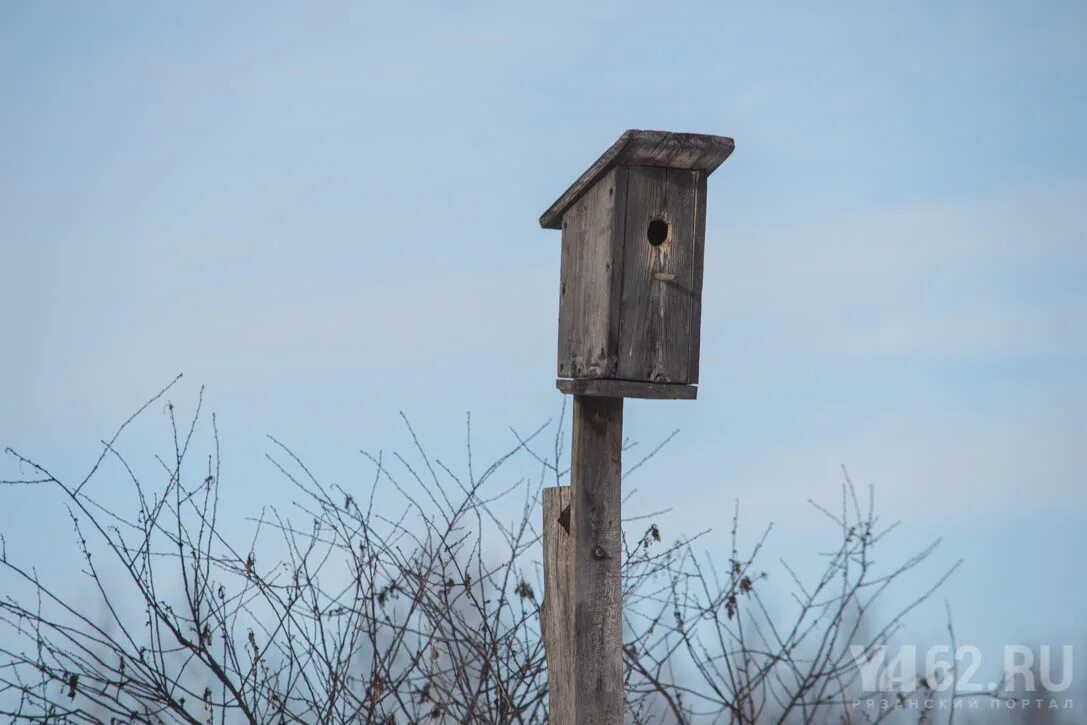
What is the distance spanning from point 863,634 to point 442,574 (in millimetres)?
2014

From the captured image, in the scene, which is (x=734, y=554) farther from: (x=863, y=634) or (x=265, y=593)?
(x=265, y=593)

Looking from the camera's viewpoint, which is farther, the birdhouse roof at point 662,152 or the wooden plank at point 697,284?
the wooden plank at point 697,284

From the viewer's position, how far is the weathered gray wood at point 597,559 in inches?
166

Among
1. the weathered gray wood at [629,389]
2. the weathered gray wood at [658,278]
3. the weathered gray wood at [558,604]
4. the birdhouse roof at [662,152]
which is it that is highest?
the birdhouse roof at [662,152]

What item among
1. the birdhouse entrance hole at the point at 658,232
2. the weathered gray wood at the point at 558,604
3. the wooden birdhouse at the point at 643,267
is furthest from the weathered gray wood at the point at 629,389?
the birdhouse entrance hole at the point at 658,232

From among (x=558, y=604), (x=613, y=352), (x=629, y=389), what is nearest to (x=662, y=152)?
(x=613, y=352)

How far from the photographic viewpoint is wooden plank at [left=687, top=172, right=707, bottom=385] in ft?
14.5

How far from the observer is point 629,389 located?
4.30 meters

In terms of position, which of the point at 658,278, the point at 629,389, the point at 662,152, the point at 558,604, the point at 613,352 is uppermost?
the point at 662,152

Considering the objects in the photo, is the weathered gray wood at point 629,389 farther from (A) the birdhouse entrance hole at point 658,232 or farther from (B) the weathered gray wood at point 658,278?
(A) the birdhouse entrance hole at point 658,232

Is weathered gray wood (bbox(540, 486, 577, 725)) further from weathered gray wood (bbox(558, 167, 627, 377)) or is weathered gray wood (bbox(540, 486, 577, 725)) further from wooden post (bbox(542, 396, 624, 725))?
weathered gray wood (bbox(558, 167, 627, 377))

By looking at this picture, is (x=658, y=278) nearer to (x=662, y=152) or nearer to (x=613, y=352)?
(x=613, y=352)

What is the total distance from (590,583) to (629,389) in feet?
2.57

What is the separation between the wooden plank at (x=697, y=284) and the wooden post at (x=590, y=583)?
1.15 feet
